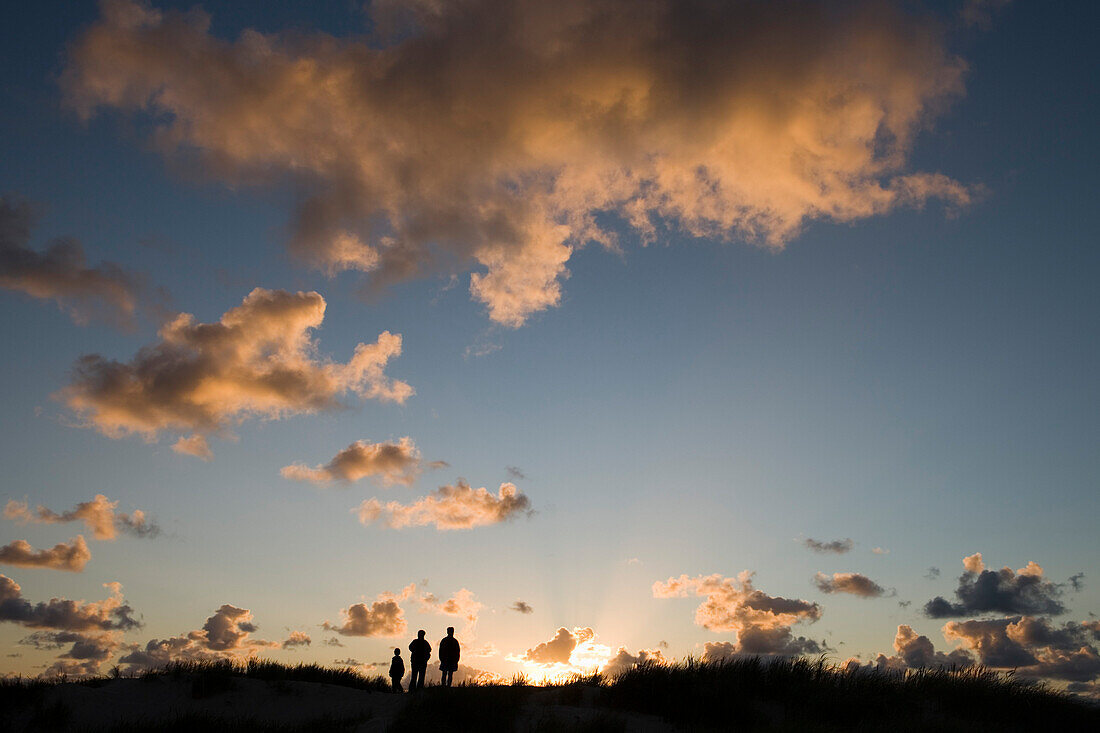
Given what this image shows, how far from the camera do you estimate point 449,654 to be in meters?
22.4

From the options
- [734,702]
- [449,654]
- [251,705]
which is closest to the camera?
[734,702]

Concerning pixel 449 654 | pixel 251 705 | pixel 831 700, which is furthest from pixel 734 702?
pixel 251 705

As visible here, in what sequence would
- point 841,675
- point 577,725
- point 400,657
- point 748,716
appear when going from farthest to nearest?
point 400,657 → point 841,675 → point 748,716 → point 577,725

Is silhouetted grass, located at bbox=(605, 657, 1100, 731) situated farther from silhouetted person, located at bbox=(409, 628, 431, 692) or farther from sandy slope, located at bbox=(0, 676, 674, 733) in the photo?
silhouetted person, located at bbox=(409, 628, 431, 692)

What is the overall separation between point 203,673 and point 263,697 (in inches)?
89.7

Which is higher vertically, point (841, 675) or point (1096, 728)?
point (841, 675)

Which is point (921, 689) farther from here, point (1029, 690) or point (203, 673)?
point (203, 673)

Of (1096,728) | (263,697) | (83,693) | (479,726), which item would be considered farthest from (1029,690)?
(83,693)

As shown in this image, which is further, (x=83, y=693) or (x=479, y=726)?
(x=83, y=693)

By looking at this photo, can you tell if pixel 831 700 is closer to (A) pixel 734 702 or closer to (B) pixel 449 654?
(A) pixel 734 702

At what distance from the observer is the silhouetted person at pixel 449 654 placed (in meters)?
22.3

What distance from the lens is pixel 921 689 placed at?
19109 mm

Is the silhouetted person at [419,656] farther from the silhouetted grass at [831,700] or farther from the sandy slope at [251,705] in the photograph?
the silhouetted grass at [831,700]

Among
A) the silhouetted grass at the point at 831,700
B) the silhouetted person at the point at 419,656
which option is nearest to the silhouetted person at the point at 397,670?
the silhouetted person at the point at 419,656
